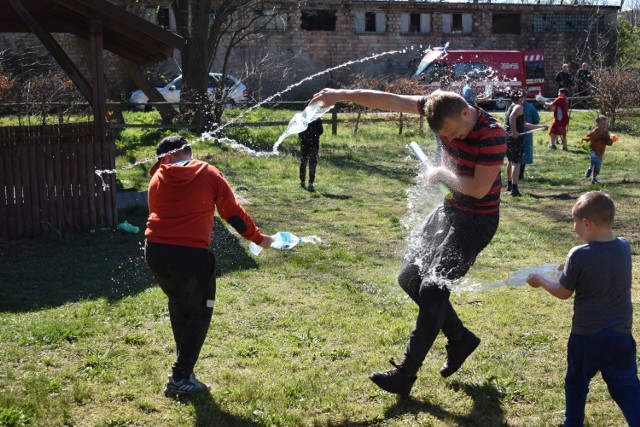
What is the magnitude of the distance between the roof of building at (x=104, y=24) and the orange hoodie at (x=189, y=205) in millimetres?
5800

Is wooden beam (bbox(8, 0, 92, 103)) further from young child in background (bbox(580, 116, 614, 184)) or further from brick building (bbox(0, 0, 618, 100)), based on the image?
brick building (bbox(0, 0, 618, 100))

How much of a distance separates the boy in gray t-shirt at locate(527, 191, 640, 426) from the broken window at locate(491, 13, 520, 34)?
38392 millimetres

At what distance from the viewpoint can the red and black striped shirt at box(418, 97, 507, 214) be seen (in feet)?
14.3

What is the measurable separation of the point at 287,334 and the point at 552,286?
2583mm

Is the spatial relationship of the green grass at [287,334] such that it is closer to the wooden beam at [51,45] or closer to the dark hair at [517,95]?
the wooden beam at [51,45]

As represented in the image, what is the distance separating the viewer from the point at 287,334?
6023 millimetres

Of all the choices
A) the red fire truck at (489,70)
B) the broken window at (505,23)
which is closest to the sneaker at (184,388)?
the red fire truck at (489,70)

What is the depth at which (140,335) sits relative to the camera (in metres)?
5.96

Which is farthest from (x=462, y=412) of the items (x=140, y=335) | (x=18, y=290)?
(x=18, y=290)

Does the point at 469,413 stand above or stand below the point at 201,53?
below

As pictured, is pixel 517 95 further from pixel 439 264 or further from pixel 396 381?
pixel 396 381

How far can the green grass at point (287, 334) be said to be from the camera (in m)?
4.65

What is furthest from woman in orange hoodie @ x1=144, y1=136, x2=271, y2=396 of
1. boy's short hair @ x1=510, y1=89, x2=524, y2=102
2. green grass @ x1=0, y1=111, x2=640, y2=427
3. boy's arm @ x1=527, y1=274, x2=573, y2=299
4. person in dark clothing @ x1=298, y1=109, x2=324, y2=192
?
boy's short hair @ x1=510, y1=89, x2=524, y2=102

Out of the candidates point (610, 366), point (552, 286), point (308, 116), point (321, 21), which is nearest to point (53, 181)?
point (308, 116)
